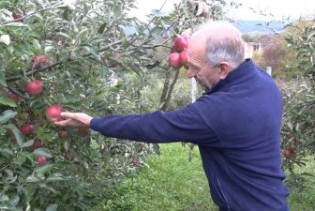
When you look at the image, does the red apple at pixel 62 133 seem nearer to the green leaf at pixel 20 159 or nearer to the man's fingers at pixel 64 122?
the man's fingers at pixel 64 122

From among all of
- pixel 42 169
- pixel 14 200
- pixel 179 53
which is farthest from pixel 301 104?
pixel 14 200

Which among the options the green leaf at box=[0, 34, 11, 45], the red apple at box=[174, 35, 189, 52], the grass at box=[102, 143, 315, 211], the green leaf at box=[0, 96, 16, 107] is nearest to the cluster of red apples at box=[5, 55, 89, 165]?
the green leaf at box=[0, 96, 16, 107]

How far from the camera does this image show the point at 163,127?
1.96 m

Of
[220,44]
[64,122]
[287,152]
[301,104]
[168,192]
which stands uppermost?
[220,44]

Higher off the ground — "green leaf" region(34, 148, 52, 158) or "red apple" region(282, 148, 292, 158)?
"green leaf" region(34, 148, 52, 158)

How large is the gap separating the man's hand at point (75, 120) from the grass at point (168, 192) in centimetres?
303

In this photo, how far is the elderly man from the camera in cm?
193

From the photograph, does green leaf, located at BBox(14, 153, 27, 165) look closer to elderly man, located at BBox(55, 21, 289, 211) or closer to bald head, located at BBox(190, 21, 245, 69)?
elderly man, located at BBox(55, 21, 289, 211)

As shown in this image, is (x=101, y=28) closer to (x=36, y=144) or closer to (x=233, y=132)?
(x=36, y=144)

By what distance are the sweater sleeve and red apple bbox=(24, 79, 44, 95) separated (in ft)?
0.93

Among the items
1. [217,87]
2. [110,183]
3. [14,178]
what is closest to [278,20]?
[110,183]

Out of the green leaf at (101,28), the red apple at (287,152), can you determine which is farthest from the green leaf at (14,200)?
the red apple at (287,152)

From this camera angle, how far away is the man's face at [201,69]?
6.44 ft

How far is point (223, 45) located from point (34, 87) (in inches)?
28.5
